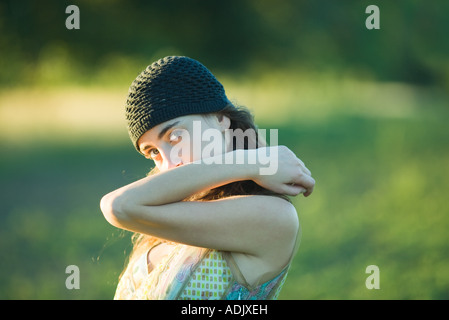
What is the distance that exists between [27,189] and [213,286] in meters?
5.55

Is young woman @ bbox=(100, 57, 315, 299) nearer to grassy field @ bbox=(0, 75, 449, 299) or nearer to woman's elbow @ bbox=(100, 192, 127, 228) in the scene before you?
woman's elbow @ bbox=(100, 192, 127, 228)

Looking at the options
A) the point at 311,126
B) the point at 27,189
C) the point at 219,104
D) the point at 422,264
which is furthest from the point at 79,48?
the point at 219,104

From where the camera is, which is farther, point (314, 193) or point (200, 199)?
point (314, 193)

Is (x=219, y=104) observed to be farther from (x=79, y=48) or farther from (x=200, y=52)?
(x=200, y=52)

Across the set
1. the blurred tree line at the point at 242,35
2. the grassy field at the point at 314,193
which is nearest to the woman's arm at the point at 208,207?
the grassy field at the point at 314,193

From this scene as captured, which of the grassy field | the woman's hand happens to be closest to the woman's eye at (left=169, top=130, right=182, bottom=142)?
the woman's hand

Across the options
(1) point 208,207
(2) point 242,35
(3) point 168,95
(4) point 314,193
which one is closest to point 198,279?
(1) point 208,207

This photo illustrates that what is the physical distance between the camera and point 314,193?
6.19 m

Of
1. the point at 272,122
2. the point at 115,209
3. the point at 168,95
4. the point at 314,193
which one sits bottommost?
the point at 115,209

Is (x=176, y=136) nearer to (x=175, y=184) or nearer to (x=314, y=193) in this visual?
(x=175, y=184)

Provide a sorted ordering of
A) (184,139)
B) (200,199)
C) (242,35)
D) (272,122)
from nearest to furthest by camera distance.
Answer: (184,139), (200,199), (272,122), (242,35)

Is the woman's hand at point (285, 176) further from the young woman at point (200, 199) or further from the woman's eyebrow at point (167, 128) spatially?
the woman's eyebrow at point (167, 128)

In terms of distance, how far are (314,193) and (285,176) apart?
4727 millimetres

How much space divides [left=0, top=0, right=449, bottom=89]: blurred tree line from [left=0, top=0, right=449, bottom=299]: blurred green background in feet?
0.12
